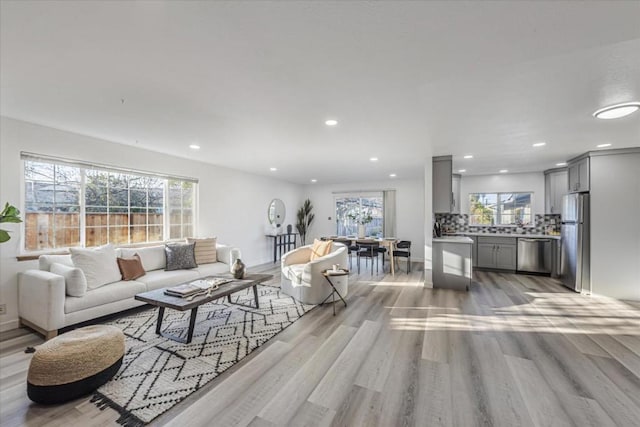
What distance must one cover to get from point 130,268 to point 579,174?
734 centimetres

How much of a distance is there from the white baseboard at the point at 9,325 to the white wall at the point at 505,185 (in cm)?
817

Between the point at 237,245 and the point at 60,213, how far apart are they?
3.20m

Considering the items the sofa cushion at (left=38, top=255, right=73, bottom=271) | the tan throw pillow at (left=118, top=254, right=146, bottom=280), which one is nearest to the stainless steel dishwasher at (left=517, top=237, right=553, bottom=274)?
the tan throw pillow at (left=118, top=254, right=146, bottom=280)

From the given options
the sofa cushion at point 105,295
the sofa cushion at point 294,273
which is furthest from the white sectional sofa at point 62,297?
the sofa cushion at point 294,273

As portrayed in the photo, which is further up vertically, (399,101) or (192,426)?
(399,101)

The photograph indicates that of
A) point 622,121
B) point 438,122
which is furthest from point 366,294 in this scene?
point 622,121

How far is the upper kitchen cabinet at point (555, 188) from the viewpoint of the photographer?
557 centimetres

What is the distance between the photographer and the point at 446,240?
4.72 m

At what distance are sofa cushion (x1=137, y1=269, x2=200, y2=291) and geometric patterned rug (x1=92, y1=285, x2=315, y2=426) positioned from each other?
1.22 ft

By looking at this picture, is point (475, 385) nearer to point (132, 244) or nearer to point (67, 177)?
point (132, 244)

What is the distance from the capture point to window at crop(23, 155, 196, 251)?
3.30 m

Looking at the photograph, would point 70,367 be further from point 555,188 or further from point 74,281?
point 555,188

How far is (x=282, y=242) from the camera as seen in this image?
7793 mm

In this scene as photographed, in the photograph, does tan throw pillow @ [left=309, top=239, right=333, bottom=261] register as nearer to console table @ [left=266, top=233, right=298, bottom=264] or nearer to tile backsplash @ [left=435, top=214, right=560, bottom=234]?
console table @ [left=266, top=233, right=298, bottom=264]
